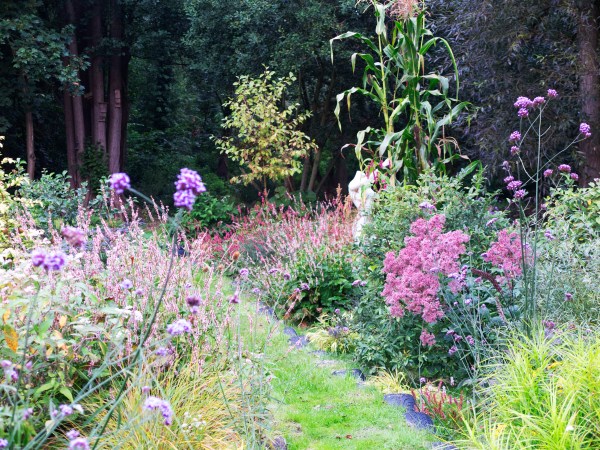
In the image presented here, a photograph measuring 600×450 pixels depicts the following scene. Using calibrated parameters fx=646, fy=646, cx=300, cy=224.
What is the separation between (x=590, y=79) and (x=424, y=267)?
738 centimetres

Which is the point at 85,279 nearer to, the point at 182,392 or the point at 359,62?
the point at 182,392

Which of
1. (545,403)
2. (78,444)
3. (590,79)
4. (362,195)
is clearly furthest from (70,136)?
(78,444)

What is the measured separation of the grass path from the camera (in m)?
3.61

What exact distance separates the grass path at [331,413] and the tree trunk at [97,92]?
38.4 ft

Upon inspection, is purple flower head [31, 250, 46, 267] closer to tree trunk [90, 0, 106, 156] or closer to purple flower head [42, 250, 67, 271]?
purple flower head [42, 250, 67, 271]

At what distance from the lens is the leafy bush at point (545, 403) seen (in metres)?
2.62

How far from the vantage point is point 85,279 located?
3650 millimetres

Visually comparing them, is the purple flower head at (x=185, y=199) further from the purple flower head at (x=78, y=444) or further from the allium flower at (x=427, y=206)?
the allium flower at (x=427, y=206)

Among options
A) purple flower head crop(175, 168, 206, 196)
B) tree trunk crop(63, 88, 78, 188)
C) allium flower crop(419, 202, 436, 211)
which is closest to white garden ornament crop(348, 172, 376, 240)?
allium flower crop(419, 202, 436, 211)

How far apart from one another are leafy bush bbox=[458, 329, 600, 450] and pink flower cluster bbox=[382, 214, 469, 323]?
649mm

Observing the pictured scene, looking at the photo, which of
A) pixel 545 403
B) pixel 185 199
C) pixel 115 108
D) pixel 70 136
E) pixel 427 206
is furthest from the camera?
pixel 115 108

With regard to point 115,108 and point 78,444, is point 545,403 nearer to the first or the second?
point 78,444

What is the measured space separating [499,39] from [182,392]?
904 centimetres

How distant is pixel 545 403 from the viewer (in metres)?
2.93
